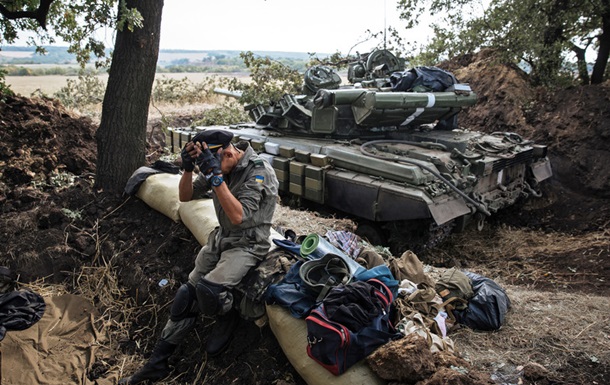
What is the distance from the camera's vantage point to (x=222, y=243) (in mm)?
4203

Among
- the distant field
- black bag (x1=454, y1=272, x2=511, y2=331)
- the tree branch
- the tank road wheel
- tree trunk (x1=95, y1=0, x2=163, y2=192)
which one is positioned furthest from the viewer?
the distant field

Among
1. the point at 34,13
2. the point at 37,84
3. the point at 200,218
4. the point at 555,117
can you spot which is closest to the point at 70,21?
the point at 34,13

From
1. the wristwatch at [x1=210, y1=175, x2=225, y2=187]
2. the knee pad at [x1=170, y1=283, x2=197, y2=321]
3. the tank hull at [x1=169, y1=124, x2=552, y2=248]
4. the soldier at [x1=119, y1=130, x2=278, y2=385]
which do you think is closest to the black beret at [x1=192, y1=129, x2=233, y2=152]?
the soldier at [x1=119, y1=130, x2=278, y2=385]

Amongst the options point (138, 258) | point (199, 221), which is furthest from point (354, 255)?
point (138, 258)

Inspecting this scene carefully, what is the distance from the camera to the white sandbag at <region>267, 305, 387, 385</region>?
338 centimetres

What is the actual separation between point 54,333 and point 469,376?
11.4 feet

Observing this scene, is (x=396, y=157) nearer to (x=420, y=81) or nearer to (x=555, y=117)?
(x=420, y=81)

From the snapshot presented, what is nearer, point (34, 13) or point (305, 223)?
point (305, 223)

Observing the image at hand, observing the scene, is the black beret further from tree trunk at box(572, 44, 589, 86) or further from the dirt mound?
tree trunk at box(572, 44, 589, 86)

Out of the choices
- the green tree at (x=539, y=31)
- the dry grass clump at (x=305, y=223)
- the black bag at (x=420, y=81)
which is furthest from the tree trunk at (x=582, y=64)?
the dry grass clump at (x=305, y=223)

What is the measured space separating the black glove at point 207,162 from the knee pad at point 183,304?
3.33ft

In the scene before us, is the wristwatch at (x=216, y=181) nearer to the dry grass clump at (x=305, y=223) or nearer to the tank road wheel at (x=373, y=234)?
the dry grass clump at (x=305, y=223)

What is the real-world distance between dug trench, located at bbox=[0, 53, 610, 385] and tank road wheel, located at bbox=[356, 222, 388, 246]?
0.44 metres

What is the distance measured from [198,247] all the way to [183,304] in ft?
4.35
